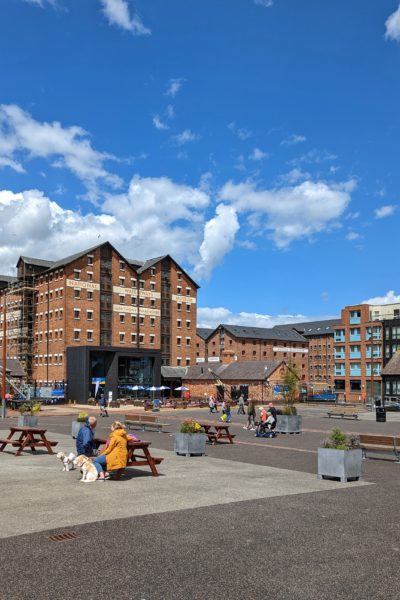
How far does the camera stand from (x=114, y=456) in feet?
42.2

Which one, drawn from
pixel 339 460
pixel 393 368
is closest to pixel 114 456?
pixel 339 460

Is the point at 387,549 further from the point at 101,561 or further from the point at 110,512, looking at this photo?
the point at 110,512

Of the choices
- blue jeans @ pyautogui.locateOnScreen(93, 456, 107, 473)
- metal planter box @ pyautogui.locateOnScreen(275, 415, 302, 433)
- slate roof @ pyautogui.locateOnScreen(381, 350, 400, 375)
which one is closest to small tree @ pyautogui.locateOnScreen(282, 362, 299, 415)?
metal planter box @ pyautogui.locateOnScreen(275, 415, 302, 433)

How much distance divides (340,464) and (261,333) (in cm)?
10941

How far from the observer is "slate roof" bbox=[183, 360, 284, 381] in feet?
231

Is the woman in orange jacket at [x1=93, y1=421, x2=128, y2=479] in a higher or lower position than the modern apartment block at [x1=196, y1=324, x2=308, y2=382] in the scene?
lower

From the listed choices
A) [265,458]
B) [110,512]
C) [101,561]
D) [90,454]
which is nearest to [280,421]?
[265,458]

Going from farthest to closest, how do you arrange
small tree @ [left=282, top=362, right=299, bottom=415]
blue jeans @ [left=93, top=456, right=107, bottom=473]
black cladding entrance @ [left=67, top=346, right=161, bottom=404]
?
black cladding entrance @ [left=67, top=346, right=161, bottom=404] → small tree @ [left=282, top=362, right=299, bottom=415] → blue jeans @ [left=93, top=456, right=107, bottom=473]

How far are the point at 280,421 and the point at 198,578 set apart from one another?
2230cm

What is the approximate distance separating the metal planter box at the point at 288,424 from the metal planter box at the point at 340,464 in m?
14.5

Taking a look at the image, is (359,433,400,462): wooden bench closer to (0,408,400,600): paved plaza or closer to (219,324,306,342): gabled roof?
(0,408,400,600): paved plaza

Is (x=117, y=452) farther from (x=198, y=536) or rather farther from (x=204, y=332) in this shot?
(x=204, y=332)

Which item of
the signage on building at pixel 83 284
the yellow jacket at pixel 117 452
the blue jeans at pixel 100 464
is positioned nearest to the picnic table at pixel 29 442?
the blue jeans at pixel 100 464

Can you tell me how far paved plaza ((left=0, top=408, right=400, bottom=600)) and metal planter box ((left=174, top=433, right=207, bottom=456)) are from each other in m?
3.42
